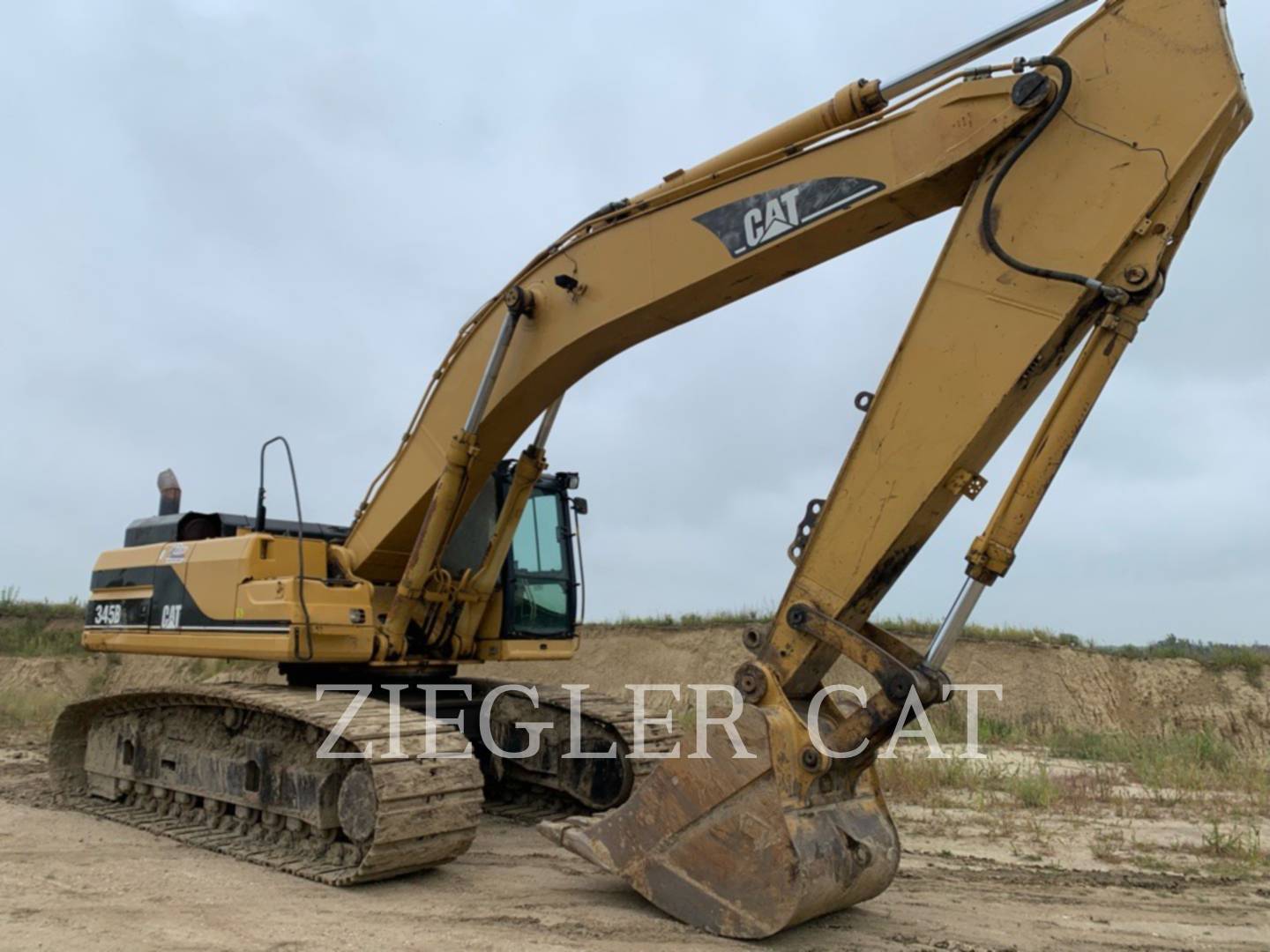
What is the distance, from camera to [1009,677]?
1820 cm

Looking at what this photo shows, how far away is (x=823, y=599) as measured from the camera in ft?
16.3

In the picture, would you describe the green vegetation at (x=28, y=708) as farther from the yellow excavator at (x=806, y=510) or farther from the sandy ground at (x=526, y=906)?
the sandy ground at (x=526, y=906)

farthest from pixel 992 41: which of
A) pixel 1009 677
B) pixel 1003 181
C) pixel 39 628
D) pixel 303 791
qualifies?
pixel 39 628

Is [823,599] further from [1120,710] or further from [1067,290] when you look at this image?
[1120,710]

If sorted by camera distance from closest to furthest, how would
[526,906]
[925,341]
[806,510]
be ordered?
[925,341] < [806,510] < [526,906]

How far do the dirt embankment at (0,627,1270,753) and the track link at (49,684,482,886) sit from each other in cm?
697

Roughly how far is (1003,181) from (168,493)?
22.5 feet

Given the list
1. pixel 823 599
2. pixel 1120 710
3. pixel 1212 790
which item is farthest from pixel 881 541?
pixel 1120 710

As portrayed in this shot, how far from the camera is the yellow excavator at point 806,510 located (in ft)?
15.0

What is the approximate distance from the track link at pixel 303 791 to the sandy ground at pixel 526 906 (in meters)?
0.20

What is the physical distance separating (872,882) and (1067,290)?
2.78 metres

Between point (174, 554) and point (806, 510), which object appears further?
point (174, 554)

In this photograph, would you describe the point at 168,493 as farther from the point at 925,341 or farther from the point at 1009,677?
the point at 1009,677

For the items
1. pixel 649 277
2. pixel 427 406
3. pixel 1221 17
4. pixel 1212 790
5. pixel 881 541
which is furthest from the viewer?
pixel 1212 790
